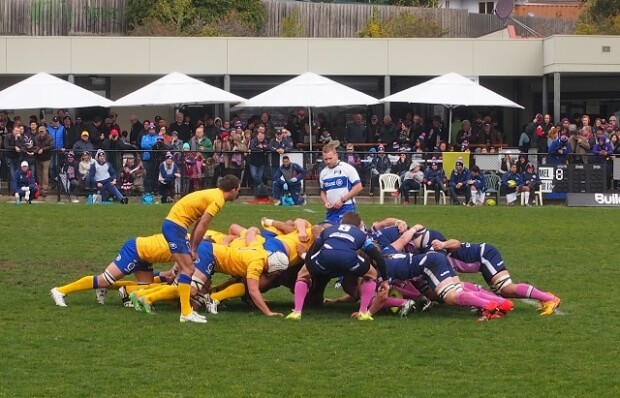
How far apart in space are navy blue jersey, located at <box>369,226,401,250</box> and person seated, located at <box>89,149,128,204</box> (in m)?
14.2

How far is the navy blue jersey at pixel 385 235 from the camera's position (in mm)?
12789

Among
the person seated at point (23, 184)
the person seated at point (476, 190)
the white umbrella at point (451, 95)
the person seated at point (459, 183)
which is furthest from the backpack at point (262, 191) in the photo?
the white umbrella at point (451, 95)

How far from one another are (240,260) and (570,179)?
17.1 meters

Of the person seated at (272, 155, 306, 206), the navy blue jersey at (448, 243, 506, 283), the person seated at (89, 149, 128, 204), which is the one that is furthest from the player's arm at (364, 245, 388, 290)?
the person seated at (89, 149, 128, 204)

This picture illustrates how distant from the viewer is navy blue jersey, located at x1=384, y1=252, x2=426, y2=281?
12.0m

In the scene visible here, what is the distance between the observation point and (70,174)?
26609 mm

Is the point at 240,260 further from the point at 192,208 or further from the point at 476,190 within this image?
the point at 476,190

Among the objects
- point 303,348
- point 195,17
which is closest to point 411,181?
point 303,348

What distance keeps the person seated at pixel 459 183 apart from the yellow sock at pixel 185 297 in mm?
16329

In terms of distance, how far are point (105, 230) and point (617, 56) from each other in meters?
19.1

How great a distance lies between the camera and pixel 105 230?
20.2m

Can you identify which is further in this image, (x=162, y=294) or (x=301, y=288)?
(x=162, y=294)

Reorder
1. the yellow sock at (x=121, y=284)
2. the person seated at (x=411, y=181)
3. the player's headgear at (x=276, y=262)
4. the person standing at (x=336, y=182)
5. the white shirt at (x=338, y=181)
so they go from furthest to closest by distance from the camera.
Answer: the person seated at (x=411, y=181), the white shirt at (x=338, y=181), the person standing at (x=336, y=182), the yellow sock at (x=121, y=284), the player's headgear at (x=276, y=262)

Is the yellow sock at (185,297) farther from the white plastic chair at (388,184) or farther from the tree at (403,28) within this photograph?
the tree at (403,28)
